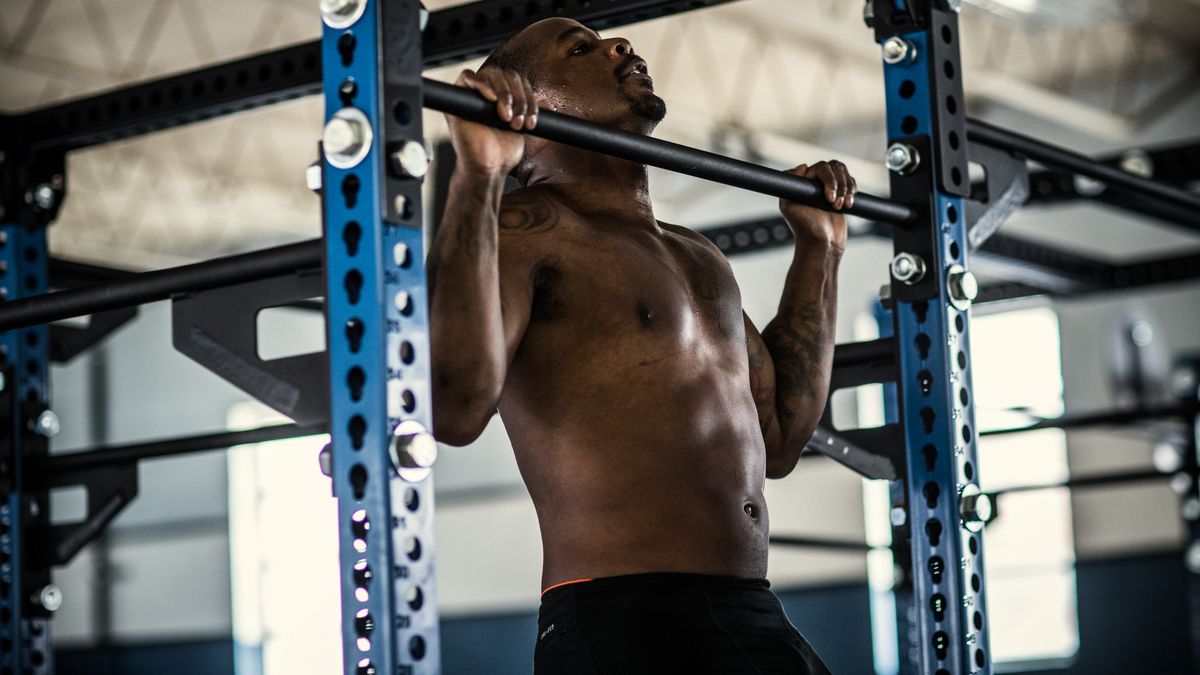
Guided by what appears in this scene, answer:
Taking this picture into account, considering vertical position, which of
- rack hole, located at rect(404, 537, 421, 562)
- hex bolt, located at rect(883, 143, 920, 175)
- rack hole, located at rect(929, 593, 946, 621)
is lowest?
rack hole, located at rect(929, 593, 946, 621)

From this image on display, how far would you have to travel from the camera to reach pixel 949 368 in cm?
271

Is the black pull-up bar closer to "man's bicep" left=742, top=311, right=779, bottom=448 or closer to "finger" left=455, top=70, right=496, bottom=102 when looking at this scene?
"finger" left=455, top=70, right=496, bottom=102

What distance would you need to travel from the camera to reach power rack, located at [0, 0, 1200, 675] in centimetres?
183

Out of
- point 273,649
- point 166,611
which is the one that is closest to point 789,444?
point 273,649

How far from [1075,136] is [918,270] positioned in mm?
10150

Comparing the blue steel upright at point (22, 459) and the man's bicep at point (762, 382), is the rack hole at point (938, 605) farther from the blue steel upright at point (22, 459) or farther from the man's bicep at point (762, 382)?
the blue steel upright at point (22, 459)

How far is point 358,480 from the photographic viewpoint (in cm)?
183

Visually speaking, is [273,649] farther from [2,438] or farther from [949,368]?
[949,368]

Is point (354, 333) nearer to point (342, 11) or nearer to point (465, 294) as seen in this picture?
point (465, 294)

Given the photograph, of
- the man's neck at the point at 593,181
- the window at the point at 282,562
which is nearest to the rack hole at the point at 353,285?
the man's neck at the point at 593,181

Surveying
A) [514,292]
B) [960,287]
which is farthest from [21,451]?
[960,287]

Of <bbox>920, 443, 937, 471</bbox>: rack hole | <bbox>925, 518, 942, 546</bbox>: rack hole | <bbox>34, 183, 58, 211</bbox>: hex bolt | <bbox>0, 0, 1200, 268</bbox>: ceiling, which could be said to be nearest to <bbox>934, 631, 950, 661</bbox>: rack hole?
<bbox>925, 518, 942, 546</bbox>: rack hole

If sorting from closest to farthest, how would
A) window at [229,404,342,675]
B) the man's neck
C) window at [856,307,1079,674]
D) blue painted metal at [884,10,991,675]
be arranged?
1. the man's neck
2. blue painted metal at [884,10,991,675]
3. window at [856,307,1079,674]
4. window at [229,404,342,675]

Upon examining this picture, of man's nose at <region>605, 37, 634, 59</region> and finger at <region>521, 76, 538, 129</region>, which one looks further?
man's nose at <region>605, 37, 634, 59</region>
